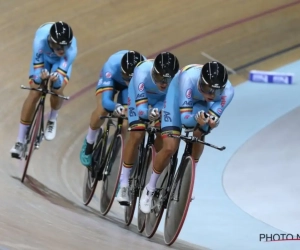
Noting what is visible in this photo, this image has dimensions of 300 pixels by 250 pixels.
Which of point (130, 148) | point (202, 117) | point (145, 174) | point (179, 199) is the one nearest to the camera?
point (202, 117)

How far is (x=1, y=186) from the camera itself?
5.32 metres

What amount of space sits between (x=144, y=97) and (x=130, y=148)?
1.25ft

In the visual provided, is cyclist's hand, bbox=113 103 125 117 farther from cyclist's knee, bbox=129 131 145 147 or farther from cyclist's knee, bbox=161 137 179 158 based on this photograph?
cyclist's knee, bbox=161 137 179 158

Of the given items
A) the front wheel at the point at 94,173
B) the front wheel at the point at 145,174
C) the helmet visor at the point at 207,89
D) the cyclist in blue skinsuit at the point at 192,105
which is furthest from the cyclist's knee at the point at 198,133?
the front wheel at the point at 94,173

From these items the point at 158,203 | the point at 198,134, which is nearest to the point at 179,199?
the point at 158,203

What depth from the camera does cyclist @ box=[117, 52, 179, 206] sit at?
482 centimetres

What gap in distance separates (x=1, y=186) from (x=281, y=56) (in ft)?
17.4

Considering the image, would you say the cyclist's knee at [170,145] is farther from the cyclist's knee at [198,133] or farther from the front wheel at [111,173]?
the front wheel at [111,173]

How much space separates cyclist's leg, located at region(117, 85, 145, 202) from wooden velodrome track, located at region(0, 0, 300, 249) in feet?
0.79

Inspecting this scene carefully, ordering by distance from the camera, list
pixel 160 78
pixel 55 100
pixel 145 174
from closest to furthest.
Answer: pixel 160 78
pixel 145 174
pixel 55 100

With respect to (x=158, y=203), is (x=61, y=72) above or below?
above

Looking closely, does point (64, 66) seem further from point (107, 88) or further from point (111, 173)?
point (111, 173)

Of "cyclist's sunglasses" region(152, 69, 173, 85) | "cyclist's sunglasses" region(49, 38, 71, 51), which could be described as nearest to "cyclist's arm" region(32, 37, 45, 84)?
"cyclist's sunglasses" region(49, 38, 71, 51)

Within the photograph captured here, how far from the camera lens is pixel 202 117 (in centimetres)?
439
